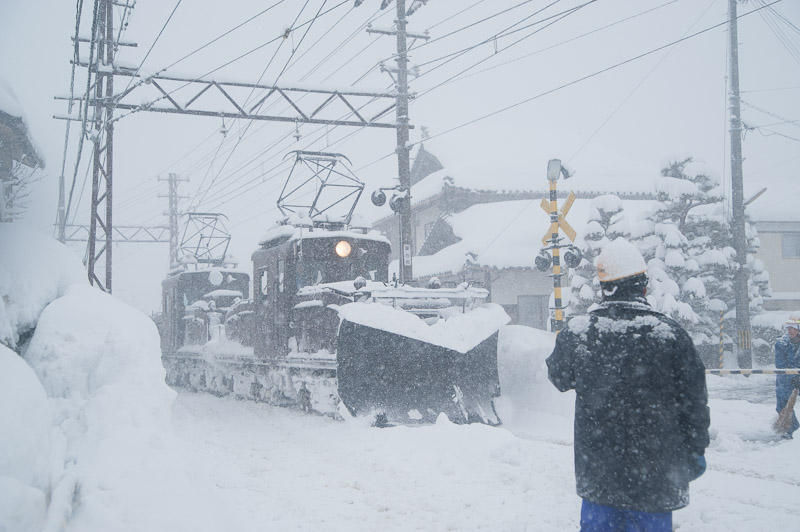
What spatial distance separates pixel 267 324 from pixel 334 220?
90.3 inches

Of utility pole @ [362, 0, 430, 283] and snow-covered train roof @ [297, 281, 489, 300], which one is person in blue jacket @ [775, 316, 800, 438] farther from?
utility pole @ [362, 0, 430, 283]

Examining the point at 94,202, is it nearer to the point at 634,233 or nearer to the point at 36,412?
the point at 36,412

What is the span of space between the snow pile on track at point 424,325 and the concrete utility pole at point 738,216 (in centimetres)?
1156

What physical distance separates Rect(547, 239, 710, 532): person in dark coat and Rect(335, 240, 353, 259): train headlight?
27.4 feet

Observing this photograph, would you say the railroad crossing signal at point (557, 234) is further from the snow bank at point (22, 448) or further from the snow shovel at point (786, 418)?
the snow bank at point (22, 448)

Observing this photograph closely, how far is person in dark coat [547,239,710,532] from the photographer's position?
2.89 metres

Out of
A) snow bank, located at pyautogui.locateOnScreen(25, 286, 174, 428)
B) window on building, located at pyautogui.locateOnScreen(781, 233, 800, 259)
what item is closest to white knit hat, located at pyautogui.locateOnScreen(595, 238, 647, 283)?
snow bank, located at pyautogui.locateOnScreen(25, 286, 174, 428)

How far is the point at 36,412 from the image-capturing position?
10.6ft

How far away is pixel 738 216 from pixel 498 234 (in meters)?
7.94

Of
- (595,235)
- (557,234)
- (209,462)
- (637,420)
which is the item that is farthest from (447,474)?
(595,235)

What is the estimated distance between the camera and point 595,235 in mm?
19844

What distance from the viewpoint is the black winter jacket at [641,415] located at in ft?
9.49

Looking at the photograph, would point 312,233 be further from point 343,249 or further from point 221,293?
point 221,293

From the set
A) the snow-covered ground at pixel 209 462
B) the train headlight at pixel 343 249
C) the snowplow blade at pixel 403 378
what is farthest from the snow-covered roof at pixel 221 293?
the snowplow blade at pixel 403 378
